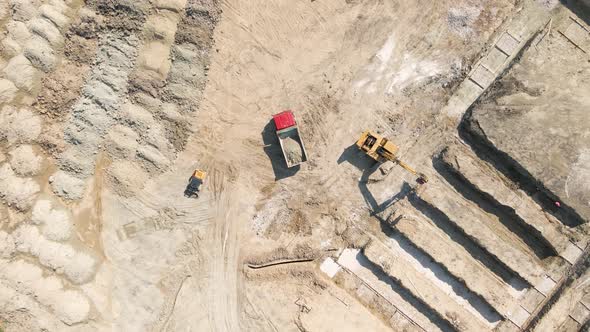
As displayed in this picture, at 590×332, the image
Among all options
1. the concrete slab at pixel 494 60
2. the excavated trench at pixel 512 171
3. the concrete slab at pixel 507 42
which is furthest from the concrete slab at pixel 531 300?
the concrete slab at pixel 507 42

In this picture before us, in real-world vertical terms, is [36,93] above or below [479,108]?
below

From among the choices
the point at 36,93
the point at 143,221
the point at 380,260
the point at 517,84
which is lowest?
the point at 143,221

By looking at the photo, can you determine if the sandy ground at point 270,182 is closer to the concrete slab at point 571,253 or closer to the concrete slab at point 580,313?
the concrete slab at point 571,253

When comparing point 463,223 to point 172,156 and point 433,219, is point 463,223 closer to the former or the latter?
point 433,219

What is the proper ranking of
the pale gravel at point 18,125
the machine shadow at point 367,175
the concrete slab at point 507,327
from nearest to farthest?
1. the pale gravel at point 18,125
2. the machine shadow at point 367,175
3. the concrete slab at point 507,327

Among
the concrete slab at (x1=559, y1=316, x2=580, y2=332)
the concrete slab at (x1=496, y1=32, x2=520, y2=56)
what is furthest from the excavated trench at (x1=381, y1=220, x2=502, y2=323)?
the concrete slab at (x1=496, y1=32, x2=520, y2=56)

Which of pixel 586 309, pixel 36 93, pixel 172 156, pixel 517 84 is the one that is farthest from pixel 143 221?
pixel 586 309
